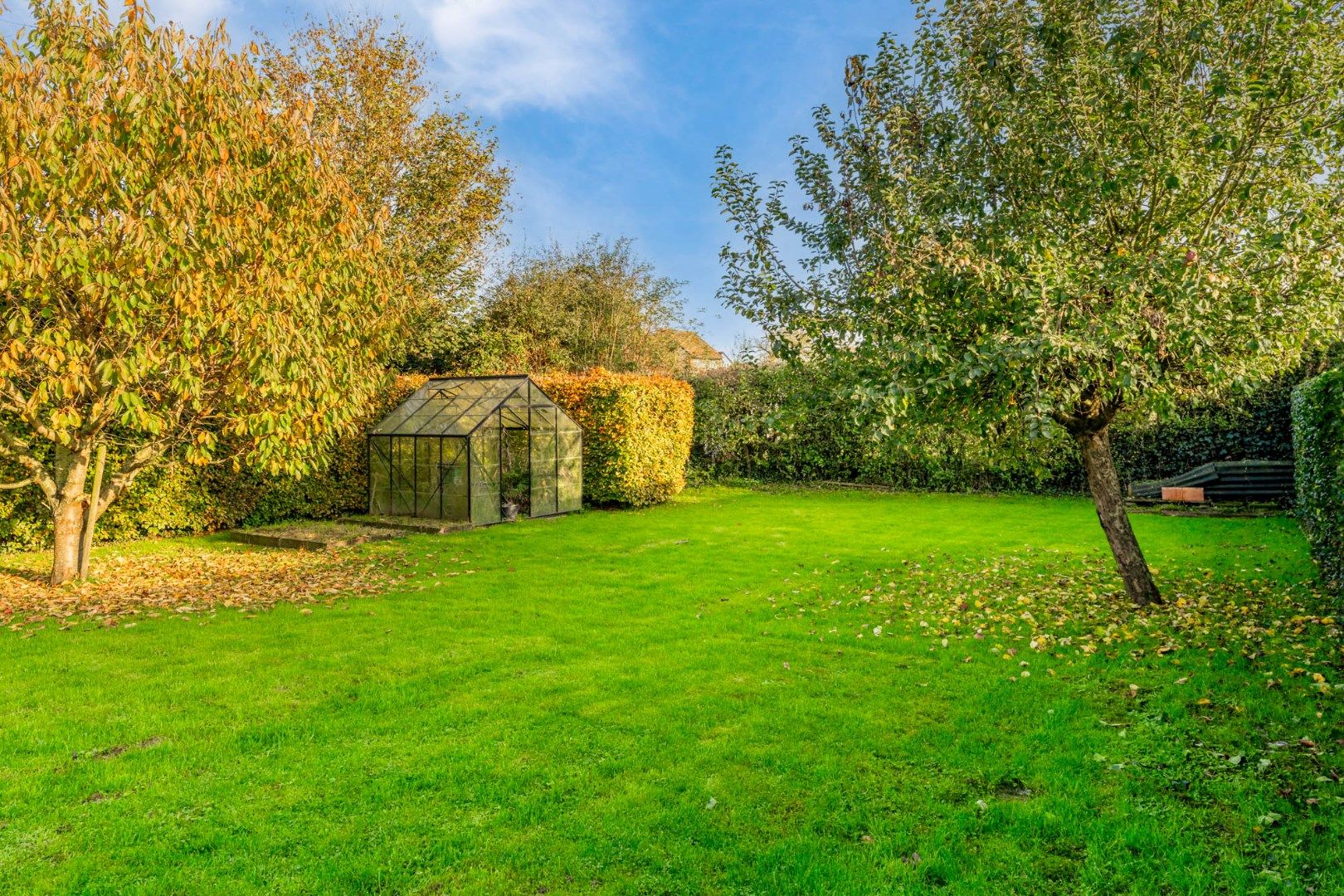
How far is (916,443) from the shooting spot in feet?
24.2

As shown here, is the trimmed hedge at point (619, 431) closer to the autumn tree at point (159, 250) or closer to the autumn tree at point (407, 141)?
the autumn tree at point (407, 141)

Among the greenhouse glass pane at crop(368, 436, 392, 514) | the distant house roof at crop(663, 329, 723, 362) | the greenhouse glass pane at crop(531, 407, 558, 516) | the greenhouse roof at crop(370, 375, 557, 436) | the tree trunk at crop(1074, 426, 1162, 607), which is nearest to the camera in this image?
the tree trunk at crop(1074, 426, 1162, 607)

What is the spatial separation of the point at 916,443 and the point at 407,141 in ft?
59.7

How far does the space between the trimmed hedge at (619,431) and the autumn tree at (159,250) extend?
8134 millimetres

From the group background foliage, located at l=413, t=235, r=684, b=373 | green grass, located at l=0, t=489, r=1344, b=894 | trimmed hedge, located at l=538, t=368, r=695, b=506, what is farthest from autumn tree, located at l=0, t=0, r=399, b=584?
background foliage, located at l=413, t=235, r=684, b=373

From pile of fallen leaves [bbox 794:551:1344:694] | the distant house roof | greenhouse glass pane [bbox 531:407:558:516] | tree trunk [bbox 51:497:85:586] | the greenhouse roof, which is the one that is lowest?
pile of fallen leaves [bbox 794:551:1344:694]

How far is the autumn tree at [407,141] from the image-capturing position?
19609 mm

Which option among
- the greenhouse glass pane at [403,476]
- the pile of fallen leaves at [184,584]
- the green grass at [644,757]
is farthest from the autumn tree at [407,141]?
the green grass at [644,757]

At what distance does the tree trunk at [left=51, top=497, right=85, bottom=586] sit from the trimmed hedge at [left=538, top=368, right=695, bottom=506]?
9.74 meters

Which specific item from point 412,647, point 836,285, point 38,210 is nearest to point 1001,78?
point 836,285

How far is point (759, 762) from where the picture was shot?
4387mm

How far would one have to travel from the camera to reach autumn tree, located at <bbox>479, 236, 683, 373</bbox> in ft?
86.9

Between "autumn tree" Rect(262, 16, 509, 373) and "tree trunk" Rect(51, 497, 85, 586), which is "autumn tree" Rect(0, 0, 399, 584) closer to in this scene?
"tree trunk" Rect(51, 497, 85, 586)

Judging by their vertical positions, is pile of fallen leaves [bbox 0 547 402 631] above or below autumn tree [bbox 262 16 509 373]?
A: below
